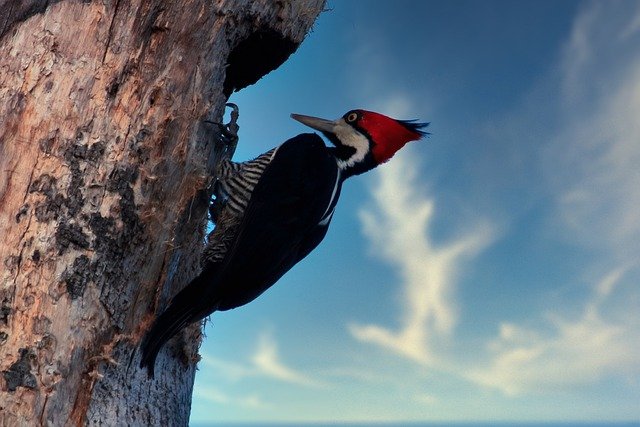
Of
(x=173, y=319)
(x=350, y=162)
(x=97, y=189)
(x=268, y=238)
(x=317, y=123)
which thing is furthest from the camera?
(x=317, y=123)

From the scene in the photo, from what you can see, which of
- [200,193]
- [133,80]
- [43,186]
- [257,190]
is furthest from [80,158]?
[257,190]

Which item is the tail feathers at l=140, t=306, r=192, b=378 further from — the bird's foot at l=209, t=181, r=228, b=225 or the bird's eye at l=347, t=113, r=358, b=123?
the bird's eye at l=347, t=113, r=358, b=123

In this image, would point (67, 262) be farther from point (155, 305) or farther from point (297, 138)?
point (297, 138)

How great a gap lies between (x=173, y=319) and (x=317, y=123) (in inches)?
55.5

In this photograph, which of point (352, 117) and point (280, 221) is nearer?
point (280, 221)

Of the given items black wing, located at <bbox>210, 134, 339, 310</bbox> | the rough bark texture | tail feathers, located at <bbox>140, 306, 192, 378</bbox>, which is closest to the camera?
the rough bark texture

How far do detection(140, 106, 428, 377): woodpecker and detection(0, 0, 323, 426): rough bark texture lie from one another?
15 centimetres

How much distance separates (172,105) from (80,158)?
1.38 ft

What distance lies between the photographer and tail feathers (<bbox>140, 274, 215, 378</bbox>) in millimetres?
2514

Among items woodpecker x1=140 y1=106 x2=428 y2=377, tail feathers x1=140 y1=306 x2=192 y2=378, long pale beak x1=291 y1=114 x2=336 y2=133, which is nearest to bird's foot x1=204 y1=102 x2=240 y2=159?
woodpecker x1=140 y1=106 x2=428 y2=377

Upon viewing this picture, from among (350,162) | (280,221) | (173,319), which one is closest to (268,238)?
(280,221)

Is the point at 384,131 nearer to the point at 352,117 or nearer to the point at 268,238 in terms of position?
the point at 352,117

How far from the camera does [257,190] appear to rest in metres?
2.90

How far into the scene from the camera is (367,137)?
343cm
